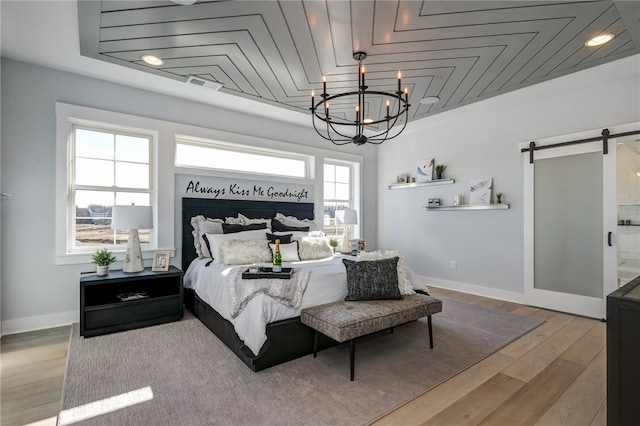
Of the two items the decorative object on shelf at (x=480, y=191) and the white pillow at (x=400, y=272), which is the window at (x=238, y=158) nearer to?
the white pillow at (x=400, y=272)


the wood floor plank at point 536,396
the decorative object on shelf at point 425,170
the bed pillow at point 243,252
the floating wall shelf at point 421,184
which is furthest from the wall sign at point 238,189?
the wood floor plank at point 536,396

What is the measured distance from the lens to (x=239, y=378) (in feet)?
7.48

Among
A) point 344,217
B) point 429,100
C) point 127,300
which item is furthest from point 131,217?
point 429,100

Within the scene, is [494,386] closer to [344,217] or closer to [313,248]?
[313,248]

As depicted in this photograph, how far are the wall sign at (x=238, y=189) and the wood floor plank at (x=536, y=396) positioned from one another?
12.6 feet

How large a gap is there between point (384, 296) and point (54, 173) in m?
3.69

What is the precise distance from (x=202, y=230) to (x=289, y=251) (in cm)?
119

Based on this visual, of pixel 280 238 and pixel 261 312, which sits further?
pixel 280 238

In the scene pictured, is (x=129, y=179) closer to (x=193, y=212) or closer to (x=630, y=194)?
(x=193, y=212)

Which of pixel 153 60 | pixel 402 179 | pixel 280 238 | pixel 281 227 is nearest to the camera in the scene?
pixel 153 60

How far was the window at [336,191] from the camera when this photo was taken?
5855 mm

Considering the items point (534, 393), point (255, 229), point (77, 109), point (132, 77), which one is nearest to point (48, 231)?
point (77, 109)

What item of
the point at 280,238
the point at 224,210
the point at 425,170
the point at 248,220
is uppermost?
the point at 425,170

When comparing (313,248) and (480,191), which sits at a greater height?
(480,191)
